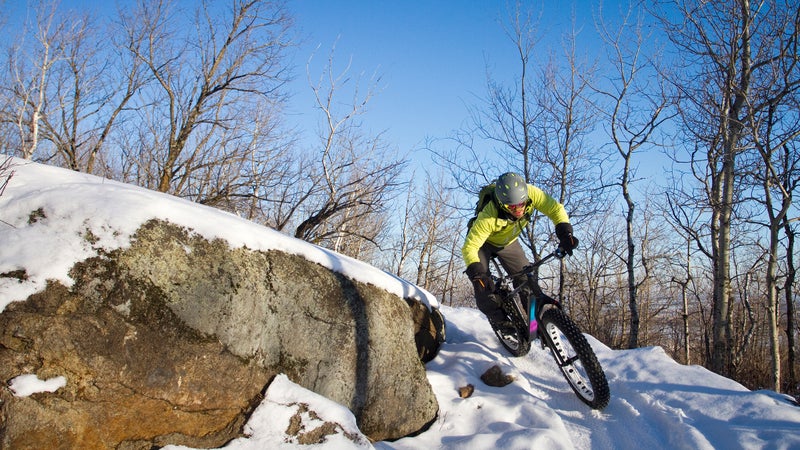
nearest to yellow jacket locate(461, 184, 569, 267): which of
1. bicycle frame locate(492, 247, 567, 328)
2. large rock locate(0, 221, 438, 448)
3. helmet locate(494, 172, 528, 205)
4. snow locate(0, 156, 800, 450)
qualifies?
helmet locate(494, 172, 528, 205)

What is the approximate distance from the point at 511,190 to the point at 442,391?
194cm

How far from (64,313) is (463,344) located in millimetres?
3640

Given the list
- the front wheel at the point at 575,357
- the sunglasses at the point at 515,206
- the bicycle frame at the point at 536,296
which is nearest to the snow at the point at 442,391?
the front wheel at the point at 575,357

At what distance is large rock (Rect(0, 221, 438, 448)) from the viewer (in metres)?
2.18

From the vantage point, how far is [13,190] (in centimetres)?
263

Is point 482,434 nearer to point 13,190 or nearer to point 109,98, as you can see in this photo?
point 13,190

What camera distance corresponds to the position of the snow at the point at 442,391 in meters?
2.47

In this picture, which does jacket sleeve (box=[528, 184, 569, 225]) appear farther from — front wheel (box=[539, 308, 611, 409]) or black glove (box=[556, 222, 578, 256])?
front wheel (box=[539, 308, 611, 409])

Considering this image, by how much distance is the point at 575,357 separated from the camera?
3.62 meters

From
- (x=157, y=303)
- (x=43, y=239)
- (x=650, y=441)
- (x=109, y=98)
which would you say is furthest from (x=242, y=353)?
(x=109, y=98)

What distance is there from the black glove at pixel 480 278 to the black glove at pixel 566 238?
73cm

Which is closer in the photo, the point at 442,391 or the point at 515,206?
the point at 442,391

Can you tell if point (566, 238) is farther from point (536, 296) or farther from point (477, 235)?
point (477, 235)

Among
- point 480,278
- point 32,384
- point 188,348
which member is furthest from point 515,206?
point 32,384
